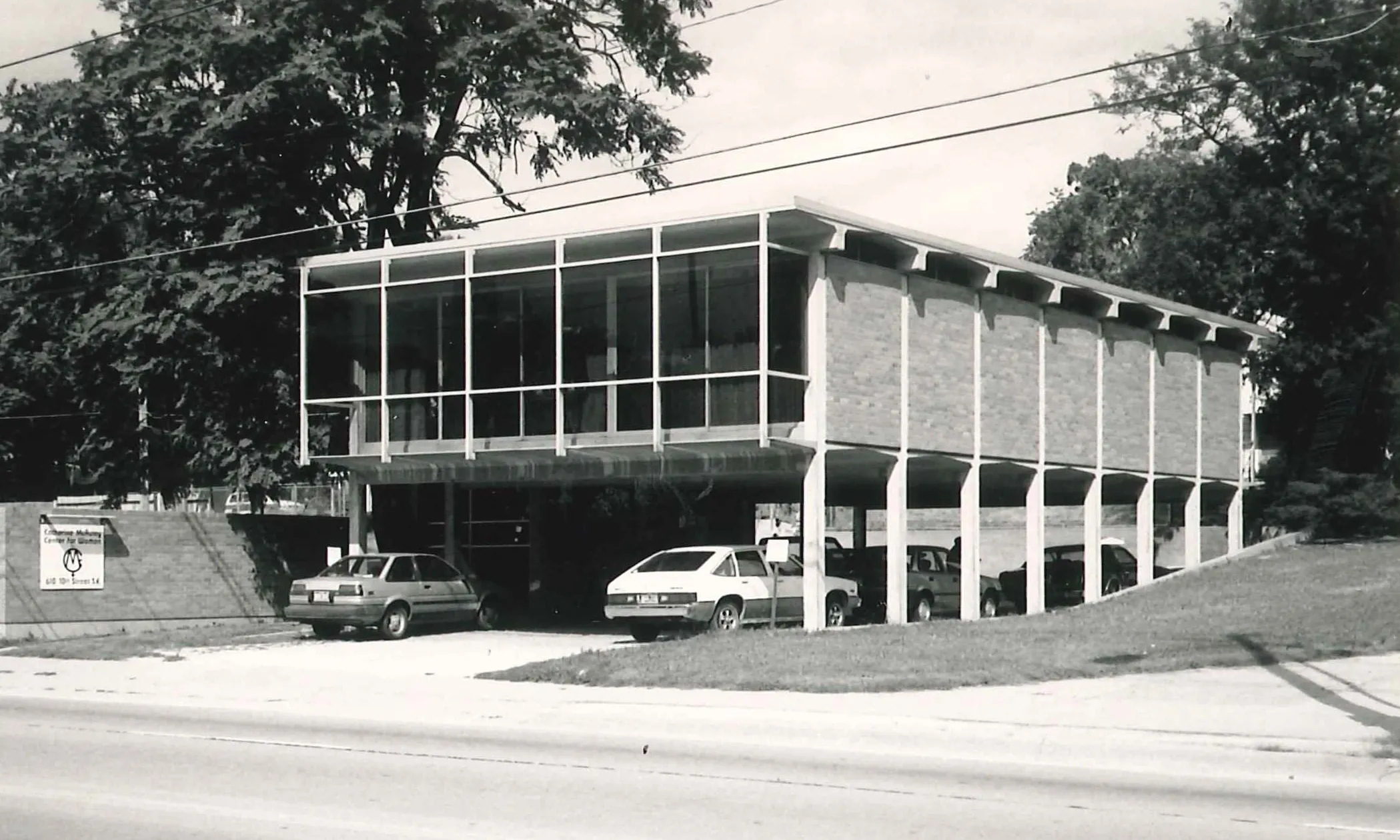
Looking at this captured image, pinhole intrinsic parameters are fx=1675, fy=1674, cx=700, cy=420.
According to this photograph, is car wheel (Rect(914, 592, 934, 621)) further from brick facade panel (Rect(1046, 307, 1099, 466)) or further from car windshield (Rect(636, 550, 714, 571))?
car windshield (Rect(636, 550, 714, 571))

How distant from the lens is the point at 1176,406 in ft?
122

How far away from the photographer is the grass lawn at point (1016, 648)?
63.9ft

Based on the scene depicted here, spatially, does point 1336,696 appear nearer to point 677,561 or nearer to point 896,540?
point 677,561

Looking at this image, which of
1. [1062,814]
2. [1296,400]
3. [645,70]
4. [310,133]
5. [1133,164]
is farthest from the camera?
[1133,164]

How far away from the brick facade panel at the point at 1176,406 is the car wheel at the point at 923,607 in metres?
8.03

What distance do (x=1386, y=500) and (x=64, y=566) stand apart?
101 feet

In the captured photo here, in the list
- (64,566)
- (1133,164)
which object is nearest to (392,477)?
(64,566)

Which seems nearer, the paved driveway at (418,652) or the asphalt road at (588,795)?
the asphalt road at (588,795)

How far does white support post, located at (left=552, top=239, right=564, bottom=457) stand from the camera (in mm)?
28250

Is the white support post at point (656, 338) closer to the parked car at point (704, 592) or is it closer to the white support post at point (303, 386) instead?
the parked car at point (704, 592)

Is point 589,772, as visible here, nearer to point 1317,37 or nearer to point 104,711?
point 104,711

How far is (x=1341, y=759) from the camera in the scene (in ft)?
44.3

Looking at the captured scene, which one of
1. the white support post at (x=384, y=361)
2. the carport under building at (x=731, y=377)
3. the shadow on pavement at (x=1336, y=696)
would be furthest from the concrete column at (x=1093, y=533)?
the white support post at (x=384, y=361)

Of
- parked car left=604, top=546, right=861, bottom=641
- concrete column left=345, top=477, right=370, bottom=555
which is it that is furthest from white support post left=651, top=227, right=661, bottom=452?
concrete column left=345, top=477, right=370, bottom=555
